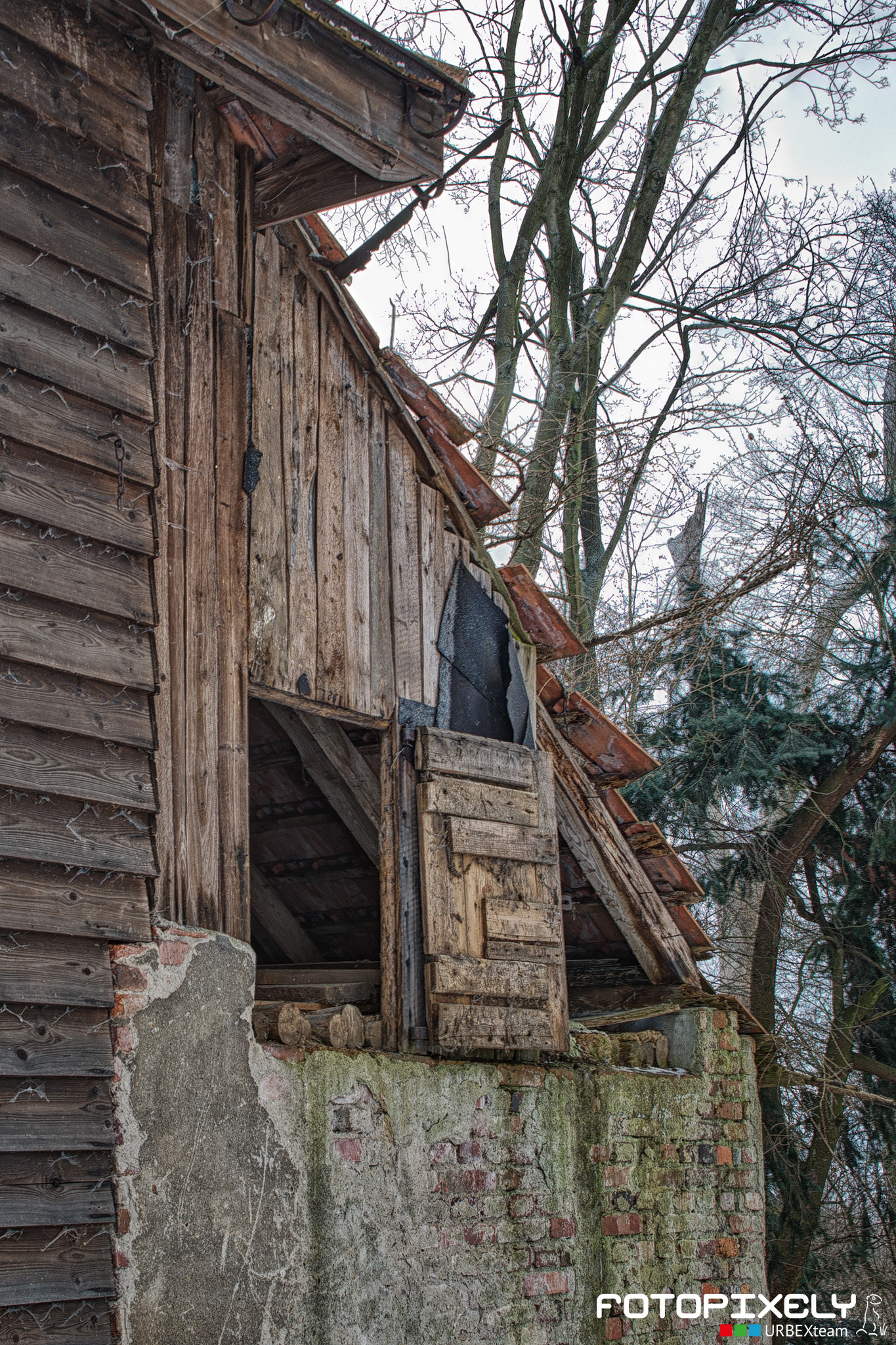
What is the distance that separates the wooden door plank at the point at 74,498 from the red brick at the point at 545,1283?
310cm

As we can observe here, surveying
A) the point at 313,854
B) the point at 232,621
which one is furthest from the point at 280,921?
the point at 232,621

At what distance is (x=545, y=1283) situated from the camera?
480 cm

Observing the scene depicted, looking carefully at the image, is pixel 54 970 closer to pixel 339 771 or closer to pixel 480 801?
pixel 480 801

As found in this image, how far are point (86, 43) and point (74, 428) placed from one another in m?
1.22

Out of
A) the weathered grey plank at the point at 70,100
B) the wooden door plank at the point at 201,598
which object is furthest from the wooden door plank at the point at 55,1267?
the weathered grey plank at the point at 70,100

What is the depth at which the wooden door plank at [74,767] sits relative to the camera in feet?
10.8

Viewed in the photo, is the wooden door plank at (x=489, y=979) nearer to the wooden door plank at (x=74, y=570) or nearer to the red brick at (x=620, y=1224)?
the red brick at (x=620, y=1224)

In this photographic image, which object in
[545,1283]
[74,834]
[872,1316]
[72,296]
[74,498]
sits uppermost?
[72,296]

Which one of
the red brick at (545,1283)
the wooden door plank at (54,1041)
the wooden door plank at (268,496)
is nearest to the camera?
the wooden door plank at (54,1041)

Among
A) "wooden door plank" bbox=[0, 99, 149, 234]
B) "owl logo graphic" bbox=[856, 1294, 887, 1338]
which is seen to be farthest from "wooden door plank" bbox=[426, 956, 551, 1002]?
"owl logo graphic" bbox=[856, 1294, 887, 1338]

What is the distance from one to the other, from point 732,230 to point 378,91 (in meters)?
7.15

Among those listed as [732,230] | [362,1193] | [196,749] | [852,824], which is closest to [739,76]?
[732,230]

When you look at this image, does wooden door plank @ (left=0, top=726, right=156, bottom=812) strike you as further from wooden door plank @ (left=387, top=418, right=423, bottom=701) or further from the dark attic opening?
the dark attic opening

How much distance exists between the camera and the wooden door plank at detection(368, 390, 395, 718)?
480cm
